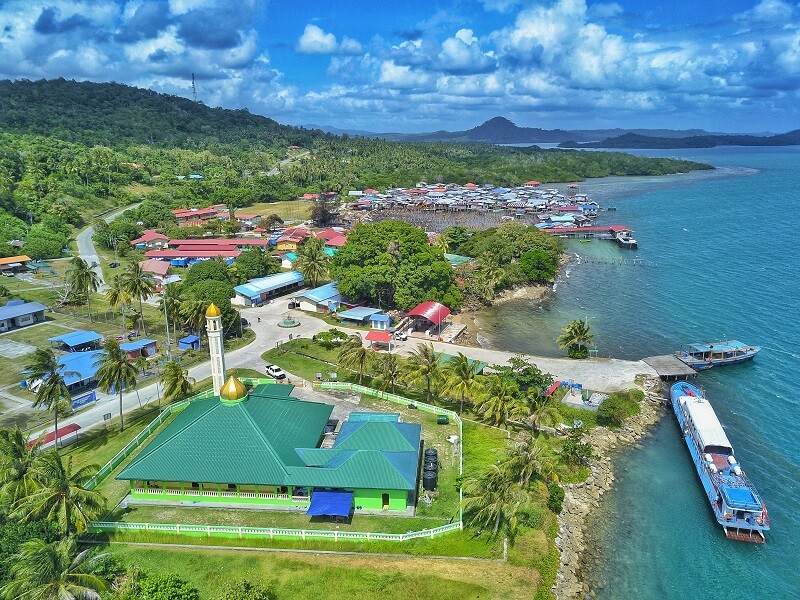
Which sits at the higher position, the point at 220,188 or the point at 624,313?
the point at 220,188

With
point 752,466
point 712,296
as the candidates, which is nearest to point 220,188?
point 712,296

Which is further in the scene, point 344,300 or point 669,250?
point 669,250

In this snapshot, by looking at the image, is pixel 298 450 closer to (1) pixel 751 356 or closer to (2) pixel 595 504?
(2) pixel 595 504

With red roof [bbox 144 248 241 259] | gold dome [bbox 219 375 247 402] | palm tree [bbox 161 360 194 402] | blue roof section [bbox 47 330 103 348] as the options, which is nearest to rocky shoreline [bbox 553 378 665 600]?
gold dome [bbox 219 375 247 402]

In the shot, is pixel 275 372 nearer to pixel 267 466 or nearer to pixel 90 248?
pixel 267 466

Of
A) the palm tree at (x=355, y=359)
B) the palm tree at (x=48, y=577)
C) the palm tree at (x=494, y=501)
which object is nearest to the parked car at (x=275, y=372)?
the palm tree at (x=355, y=359)
